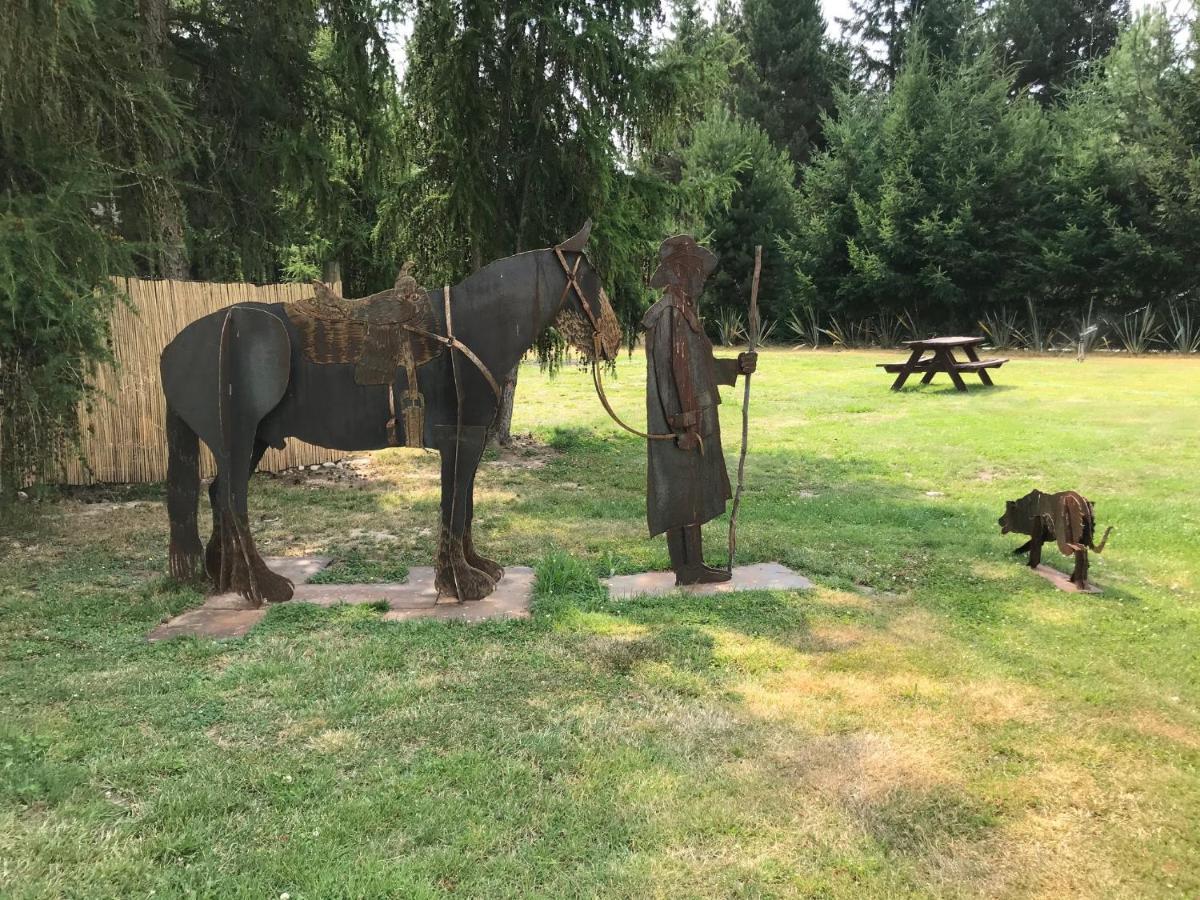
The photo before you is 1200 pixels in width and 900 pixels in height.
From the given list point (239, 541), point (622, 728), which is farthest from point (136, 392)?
point (622, 728)

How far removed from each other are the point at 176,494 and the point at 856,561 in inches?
186

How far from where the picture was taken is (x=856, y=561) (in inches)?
231

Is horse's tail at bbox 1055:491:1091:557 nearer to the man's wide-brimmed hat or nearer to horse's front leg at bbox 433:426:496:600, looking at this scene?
the man's wide-brimmed hat

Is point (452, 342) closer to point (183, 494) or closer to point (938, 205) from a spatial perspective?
point (183, 494)

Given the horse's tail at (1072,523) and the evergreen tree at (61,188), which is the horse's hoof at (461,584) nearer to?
the evergreen tree at (61,188)

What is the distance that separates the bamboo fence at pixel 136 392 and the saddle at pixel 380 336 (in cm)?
418

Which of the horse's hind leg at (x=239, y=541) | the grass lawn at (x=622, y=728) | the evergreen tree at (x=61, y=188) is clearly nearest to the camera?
the grass lawn at (x=622, y=728)

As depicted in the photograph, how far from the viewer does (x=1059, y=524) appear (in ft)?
17.5

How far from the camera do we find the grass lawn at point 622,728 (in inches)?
103

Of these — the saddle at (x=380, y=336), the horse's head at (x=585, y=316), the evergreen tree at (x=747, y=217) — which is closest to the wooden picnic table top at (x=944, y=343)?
the evergreen tree at (x=747, y=217)

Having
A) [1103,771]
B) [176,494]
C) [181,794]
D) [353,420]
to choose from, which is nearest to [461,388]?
[353,420]

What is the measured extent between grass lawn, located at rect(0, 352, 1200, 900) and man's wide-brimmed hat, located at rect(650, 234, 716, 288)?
2.03 meters

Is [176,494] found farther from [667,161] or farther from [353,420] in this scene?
[667,161]

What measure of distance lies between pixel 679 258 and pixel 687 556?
6.48 feet
